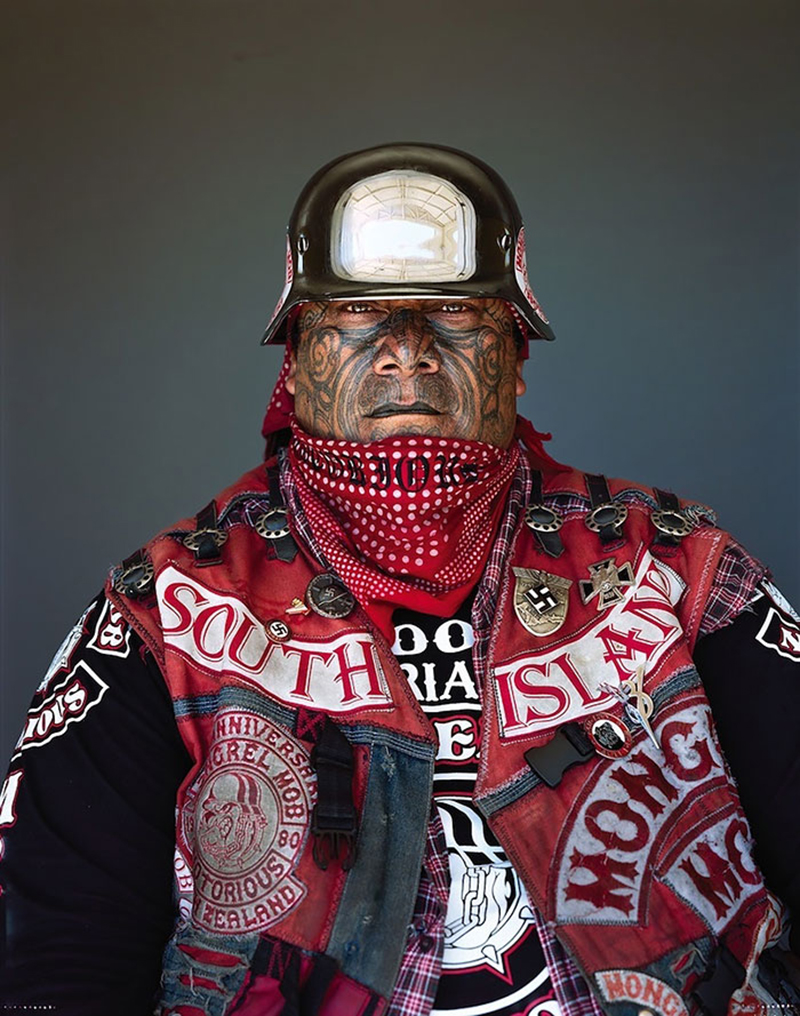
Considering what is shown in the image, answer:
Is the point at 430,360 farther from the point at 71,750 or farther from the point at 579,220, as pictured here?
the point at 579,220

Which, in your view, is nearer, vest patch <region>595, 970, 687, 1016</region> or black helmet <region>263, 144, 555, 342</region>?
vest patch <region>595, 970, 687, 1016</region>

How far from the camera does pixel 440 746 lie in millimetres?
2053

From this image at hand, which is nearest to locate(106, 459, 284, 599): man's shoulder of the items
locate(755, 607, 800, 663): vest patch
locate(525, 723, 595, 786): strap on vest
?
locate(525, 723, 595, 786): strap on vest

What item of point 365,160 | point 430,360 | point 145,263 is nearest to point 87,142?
point 145,263

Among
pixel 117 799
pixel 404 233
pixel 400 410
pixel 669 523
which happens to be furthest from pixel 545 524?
pixel 117 799

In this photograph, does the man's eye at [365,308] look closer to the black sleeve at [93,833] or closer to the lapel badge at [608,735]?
the black sleeve at [93,833]

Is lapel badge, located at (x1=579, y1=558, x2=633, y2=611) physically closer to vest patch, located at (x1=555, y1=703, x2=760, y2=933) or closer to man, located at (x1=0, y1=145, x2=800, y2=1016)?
man, located at (x1=0, y1=145, x2=800, y2=1016)

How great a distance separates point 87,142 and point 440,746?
209cm

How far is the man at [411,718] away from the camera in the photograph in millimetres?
1882

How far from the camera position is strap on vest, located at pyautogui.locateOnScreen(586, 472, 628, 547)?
2.25 m

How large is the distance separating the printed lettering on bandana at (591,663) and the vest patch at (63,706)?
0.62 meters

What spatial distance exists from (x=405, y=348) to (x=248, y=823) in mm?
794

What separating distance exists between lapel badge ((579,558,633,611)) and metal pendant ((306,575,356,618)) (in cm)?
38

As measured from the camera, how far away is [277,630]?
2105mm
